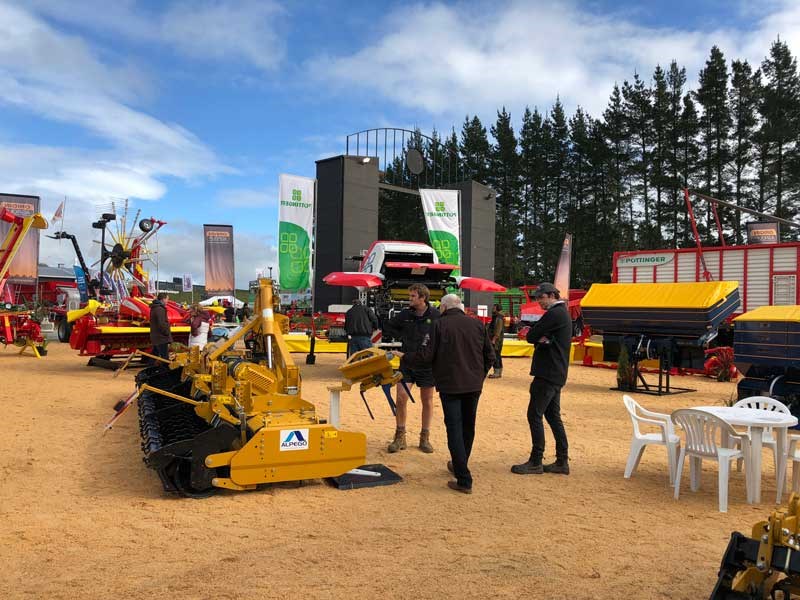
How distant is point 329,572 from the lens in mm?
3516

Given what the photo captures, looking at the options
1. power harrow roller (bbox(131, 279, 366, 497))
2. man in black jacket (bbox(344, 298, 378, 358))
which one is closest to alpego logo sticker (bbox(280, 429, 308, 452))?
power harrow roller (bbox(131, 279, 366, 497))

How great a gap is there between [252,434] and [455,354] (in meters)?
1.75

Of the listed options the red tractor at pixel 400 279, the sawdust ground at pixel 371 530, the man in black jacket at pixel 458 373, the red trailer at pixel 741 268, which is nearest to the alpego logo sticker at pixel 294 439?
the sawdust ground at pixel 371 530

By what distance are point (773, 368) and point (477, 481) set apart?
4934 mm

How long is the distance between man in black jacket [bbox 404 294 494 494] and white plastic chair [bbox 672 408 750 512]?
1.70 meters

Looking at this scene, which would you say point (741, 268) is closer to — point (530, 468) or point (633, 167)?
point (530, 468)

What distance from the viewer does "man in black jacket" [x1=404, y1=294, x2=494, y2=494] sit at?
16.7 feet

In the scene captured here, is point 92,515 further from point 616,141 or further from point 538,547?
point 616,141

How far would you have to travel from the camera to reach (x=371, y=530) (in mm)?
4230

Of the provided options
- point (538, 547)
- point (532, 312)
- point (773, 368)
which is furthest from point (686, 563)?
point (532, 312)

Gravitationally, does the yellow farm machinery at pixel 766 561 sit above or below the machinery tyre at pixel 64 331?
above

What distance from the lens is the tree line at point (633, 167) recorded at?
30.5m

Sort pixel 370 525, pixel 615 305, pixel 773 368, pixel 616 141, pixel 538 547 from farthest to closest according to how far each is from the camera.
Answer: pixel 616 141
pixel 615 305
pixel 773 368
pixel 370 525
pixel 538 547

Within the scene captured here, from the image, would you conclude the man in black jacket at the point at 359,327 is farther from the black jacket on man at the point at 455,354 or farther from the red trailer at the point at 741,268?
the red trailer at the point at 741,268
